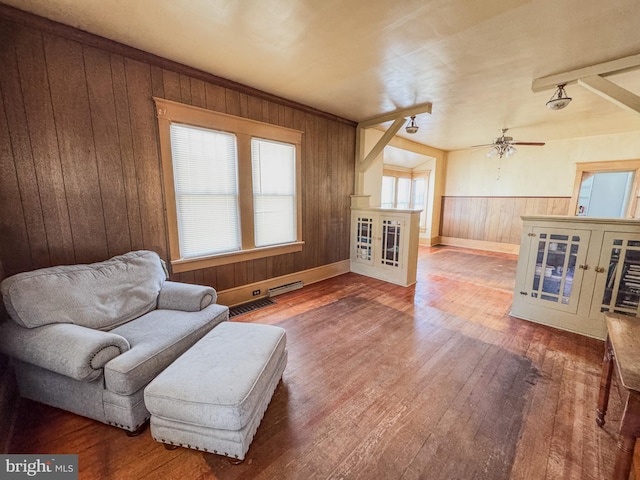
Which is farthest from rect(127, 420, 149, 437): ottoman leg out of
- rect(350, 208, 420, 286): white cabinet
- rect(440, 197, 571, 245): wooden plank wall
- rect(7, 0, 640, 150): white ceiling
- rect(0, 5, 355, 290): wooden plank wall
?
rect(440, 197, 571, 245): wooden plank wall

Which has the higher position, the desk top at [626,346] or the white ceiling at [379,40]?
the white ceiling at [379,40]

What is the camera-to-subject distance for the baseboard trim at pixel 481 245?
6.27 metres

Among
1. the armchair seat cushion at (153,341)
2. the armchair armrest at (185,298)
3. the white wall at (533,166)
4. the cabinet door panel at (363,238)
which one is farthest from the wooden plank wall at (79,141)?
the white wall at (533,166)

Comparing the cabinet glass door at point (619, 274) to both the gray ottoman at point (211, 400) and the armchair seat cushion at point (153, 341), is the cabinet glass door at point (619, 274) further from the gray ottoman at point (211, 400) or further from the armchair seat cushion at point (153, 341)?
the armchair seat cushion at point (153, 341)

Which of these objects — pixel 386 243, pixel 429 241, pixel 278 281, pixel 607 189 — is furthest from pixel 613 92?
pixel 429 241

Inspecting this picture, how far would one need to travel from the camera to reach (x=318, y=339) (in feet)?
8.08

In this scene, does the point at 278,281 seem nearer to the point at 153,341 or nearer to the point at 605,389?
the point at 153,341

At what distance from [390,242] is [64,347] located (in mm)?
3685

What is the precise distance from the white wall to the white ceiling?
96.8 inches

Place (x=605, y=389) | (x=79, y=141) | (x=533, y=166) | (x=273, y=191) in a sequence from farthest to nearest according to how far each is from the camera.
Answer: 1. (x=533, y=166)
2. (x=273, y=191)
3. (x=79, y=141)
4. (x=605, y=389)

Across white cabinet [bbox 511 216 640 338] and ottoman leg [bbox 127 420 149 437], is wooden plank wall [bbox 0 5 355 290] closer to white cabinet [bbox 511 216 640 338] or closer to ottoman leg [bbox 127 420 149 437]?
ottoman leg [bbox 127 420 149 437]

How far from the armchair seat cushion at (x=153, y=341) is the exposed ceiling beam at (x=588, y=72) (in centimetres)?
386

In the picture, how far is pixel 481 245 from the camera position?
22.2 feet

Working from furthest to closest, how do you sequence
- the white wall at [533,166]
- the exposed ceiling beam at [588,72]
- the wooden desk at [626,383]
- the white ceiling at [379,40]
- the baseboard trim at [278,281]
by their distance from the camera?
the white wall at [533,166]
the baseboard trim at [278,281]
the exposed ceiling beam at [588,72]
the white ceiling at [379,40]
the wooden desk at [626,383]
